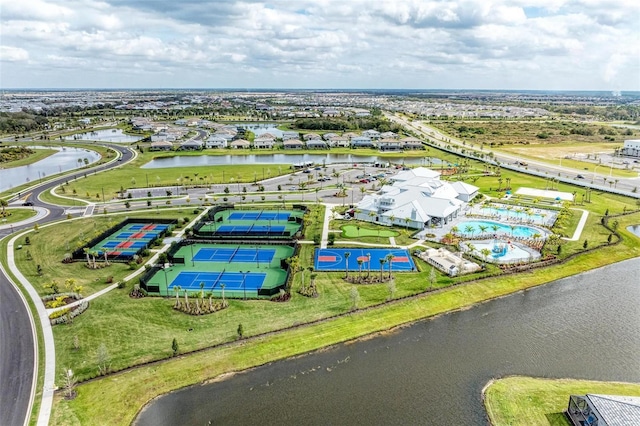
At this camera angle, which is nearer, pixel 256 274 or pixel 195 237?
pixel 256 274

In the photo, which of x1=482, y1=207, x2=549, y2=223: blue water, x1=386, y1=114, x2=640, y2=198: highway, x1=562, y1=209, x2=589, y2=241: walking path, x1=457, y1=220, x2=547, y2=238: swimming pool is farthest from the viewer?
x1=386, y1=114, x2=640, y2=198: highway

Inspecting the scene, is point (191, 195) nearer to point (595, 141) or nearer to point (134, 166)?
point (134, 166)

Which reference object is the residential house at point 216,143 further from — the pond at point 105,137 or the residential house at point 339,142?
the residential house at point 339,142

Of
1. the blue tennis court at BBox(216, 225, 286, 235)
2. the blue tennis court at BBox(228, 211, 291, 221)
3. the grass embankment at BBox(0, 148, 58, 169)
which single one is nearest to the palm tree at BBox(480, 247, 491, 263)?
the blue tennis court at BBox(216, 225, 286, 235)

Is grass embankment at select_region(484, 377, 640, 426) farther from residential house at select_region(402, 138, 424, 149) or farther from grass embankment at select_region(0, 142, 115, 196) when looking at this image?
residential house at select_region(402, 138, 424, 149)

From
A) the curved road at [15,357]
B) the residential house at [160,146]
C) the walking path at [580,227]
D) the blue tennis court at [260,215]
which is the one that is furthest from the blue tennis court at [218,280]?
the residential house at [160,146]

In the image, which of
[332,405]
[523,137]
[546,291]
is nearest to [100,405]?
[332,405]
